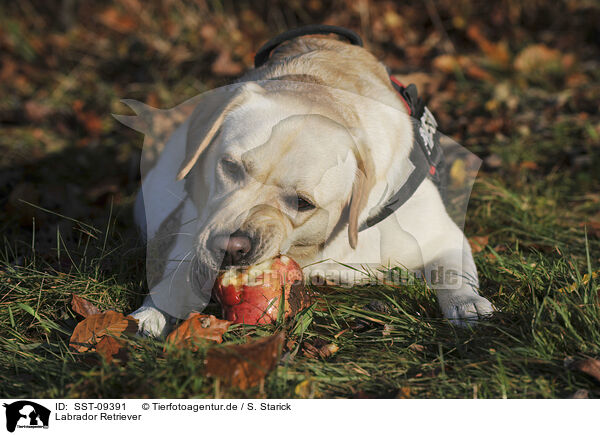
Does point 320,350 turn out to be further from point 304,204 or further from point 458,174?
point 458,174

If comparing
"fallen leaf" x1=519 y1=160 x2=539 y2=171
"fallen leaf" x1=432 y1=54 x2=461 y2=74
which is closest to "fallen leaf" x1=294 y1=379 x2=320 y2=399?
"fallen leaf" x1=519 y1=160 x2=539 y2=171

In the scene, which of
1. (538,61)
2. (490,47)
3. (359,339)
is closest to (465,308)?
(359,339)

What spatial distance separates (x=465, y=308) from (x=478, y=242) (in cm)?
94

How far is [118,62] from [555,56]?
487 centimetres

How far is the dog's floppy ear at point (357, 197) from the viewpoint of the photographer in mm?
2539

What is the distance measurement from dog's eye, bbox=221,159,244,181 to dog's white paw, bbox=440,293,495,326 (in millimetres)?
1098

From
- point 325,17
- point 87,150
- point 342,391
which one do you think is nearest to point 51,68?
point 87,150

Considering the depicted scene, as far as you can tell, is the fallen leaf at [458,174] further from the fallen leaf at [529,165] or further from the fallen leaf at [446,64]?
the fallen leaf at [446,64]

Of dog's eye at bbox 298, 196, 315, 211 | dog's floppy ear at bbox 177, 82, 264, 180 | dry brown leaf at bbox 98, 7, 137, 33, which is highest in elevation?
dry brown leaf at bbox 98, 7, 137, 33

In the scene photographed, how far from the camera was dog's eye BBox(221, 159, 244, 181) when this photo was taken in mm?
2521

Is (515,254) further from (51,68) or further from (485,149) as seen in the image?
(51,68)

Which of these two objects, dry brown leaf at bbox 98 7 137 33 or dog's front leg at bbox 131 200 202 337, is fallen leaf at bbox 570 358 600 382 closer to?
dog's front leg at bbox 131 200 202 337

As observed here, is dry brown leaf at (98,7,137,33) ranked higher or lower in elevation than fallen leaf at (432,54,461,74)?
higher
